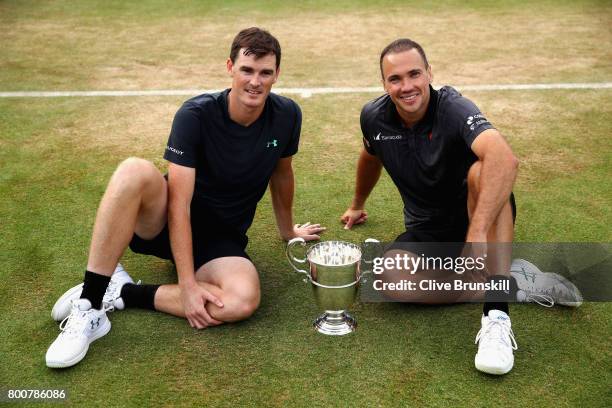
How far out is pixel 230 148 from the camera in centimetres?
396

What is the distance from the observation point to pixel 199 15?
1100 cm

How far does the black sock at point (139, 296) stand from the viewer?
386cm

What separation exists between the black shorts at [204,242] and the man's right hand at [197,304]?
26 cm

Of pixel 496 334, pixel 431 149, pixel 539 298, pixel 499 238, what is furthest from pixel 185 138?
pixel 539 298

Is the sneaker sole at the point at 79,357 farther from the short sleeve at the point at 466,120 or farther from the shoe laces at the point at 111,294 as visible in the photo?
the short sleeve at the point at 466,120

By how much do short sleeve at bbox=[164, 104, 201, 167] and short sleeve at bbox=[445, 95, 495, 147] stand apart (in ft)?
4.12

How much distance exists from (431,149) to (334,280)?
897mm

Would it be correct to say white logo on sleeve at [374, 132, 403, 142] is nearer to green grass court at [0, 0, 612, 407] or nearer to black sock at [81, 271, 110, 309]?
green grass court at [0, 0, 612, 407]

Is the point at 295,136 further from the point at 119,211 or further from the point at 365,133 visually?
the point at 119,211

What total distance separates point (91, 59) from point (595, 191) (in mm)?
5802

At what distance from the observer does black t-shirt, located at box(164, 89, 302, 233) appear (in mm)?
3838

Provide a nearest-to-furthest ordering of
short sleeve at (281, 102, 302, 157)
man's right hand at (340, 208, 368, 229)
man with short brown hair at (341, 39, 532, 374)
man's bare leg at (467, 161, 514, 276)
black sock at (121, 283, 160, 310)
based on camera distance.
A: man with short brown hair at (341, 39, 532, 374) → man's bare leg at (467, 161, 514, 276) → black sock at (121, 283, 160, 310) → short sleeve at (281, 102, 302, 157) → man's right hand at (340, 208, 368, 229)

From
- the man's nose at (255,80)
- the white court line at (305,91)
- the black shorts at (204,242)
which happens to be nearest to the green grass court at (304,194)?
the white court line at (305,91)

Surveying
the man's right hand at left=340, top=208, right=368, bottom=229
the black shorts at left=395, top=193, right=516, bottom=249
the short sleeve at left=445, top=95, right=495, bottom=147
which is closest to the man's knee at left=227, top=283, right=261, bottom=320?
the black shorts at left=395, top=193, right=516, bottom=249
